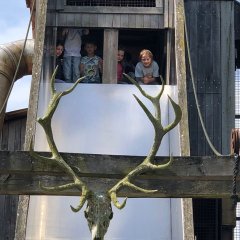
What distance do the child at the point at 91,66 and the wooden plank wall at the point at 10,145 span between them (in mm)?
2146

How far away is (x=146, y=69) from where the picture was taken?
13289 mm

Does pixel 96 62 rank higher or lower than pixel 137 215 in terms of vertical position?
higher

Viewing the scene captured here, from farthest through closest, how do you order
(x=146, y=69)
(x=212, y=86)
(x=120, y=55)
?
(x=212, y=86) < (x=120, y=55) < (x=146, y=69)

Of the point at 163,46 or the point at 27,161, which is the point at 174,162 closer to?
the point at 27,161

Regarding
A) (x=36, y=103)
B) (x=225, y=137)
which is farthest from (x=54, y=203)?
(x=225, y=137)

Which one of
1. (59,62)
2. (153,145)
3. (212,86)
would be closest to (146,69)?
(59,62)

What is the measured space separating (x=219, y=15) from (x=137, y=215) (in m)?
4.11

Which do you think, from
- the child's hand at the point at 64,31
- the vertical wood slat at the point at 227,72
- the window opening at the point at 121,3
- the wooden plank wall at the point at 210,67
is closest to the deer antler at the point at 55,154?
the child's hand at the point at 64,31

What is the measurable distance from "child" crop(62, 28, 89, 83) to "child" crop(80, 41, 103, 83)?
3.0 inches

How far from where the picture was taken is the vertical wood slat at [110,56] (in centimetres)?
1327

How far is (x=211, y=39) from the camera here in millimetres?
14766

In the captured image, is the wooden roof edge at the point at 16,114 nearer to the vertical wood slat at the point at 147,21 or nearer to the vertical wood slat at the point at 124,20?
the vertical wood slat at the point at 124,20

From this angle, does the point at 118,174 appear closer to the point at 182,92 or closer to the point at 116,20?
the point at 182,92

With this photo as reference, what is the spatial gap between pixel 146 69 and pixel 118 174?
3868 millimetres
